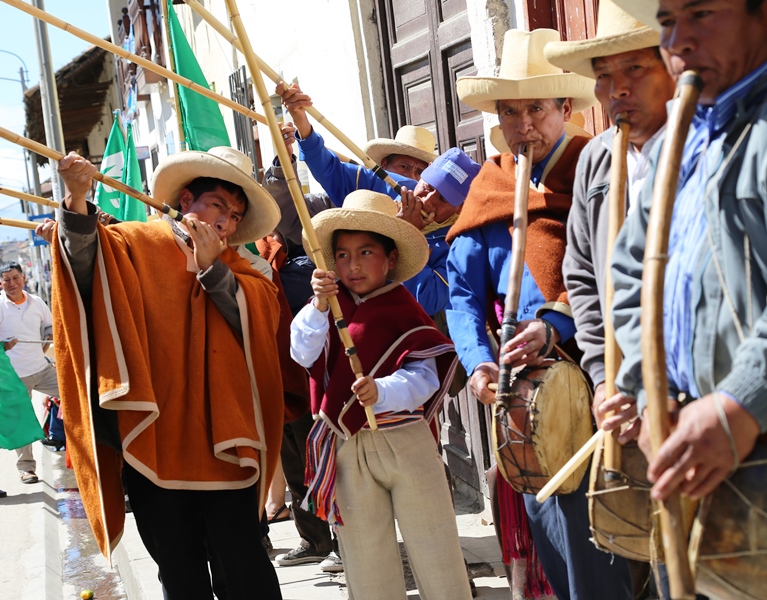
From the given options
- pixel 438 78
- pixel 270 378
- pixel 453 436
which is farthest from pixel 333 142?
pixel 270 378

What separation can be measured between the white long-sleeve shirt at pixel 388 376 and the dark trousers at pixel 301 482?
5.46 ft

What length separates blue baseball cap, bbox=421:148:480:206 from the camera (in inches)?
161

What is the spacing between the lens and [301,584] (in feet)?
16.4

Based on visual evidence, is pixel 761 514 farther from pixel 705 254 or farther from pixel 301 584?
pixel 301 584

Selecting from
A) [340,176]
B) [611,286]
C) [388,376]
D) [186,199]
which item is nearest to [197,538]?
[388,376]

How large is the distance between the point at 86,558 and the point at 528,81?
16.2 feet

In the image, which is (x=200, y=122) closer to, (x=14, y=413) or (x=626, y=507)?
(x=14, y=413)

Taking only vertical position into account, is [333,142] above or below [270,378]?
above

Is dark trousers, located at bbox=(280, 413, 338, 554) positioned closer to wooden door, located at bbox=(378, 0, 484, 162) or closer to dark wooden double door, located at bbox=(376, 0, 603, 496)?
dark wooden double door, located at bbox=(376, 0, 603, 496)

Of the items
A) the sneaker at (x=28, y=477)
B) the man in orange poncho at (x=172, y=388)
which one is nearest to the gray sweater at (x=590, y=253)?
the man in orange poncho at (x=172, y=388)

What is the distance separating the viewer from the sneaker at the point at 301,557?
5312 millimetres

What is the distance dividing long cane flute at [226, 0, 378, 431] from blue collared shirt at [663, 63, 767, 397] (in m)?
1.47

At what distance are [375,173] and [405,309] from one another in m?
1.29

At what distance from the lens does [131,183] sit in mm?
9391
